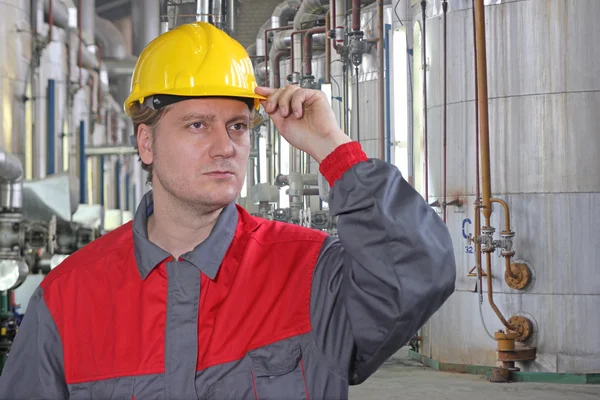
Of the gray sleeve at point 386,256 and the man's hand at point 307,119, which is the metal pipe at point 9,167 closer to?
the man's hand at point 307,119

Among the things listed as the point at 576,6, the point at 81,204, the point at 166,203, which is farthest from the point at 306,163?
the point at 166,203

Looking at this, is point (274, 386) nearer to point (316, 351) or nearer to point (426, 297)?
point (316, 351)

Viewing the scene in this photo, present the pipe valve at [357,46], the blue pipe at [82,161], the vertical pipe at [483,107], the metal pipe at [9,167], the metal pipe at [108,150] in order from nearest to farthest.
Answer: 1. the metal pipe at [9,167]
2. the vertical pipe at [483,107]
3. the pipe valve at [357,46]
4. the blue pipe at [82,161]
5. the metal pipe at [108,150]

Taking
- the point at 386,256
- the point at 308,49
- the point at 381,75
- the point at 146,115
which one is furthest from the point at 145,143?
the point at 308,49

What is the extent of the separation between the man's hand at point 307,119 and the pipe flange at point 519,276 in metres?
5.38

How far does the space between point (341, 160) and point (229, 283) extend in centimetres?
38

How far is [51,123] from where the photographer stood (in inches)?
308

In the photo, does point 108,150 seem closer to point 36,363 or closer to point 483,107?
point 483,107

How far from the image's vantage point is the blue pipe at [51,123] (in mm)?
7785

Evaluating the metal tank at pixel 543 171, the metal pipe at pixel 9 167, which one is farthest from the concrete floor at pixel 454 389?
the metal pipe at pixel 9 167

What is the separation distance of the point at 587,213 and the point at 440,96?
171 centimetres

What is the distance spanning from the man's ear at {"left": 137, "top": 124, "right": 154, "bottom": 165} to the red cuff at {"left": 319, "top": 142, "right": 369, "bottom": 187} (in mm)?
528

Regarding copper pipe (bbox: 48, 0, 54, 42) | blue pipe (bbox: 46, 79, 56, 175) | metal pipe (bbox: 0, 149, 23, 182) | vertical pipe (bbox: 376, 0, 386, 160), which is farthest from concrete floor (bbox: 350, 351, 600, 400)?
copper pipe (bbox: 48, 0, 54, 42)

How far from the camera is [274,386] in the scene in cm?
178
